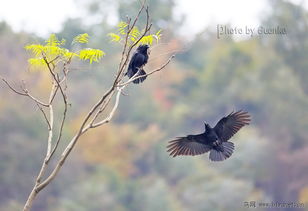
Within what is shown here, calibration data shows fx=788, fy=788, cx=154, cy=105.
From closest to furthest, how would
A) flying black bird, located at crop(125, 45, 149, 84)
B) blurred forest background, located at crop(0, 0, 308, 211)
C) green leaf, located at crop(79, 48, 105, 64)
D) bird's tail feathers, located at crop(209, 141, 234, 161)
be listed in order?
green leaf, located at crop(79, 48, 105, 64) → flying black bird, located at crop(125, 45, 149, 84) → bird's tail feathers, located at crop(209, 141, 234, 161) → blurred forest background, located at crop(0, 0, 308, 211)

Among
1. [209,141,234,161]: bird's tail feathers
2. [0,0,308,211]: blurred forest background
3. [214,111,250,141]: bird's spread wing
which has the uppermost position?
[0,0,308,211]: blurred forest background

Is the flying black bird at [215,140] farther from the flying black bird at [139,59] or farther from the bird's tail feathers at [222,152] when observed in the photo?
the flying black bird at [139,59]

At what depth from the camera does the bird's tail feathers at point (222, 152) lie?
30.2 ft

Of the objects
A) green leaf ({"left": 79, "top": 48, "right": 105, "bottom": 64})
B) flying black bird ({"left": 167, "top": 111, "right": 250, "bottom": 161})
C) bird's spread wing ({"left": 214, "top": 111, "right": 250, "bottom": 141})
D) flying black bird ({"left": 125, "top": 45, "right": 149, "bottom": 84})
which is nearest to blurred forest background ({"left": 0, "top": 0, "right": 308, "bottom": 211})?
flying black bird ({"left": 125, "top": 45, "right": 149, "bottom": 84})

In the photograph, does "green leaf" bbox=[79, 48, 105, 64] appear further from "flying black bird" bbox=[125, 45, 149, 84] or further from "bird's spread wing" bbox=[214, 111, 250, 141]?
"bird's spread wing" bbox=[214, 111, 250, 141]

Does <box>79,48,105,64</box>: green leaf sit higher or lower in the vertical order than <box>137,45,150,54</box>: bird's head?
lower

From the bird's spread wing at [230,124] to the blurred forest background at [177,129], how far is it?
14165 millimetres

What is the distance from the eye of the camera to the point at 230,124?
917 cm

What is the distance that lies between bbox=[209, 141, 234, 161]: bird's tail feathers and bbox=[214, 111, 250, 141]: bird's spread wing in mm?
114

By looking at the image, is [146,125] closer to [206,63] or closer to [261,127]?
[261,127]

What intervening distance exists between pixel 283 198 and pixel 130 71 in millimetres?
29791

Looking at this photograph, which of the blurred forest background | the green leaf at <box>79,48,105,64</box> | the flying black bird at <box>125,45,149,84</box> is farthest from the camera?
the blurred forest background

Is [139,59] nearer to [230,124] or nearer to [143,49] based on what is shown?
[143,49]

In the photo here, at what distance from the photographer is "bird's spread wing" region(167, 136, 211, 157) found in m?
9.23
